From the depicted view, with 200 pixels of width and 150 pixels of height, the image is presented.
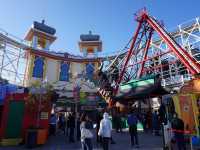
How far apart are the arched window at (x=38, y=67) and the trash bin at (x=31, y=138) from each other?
1952cm

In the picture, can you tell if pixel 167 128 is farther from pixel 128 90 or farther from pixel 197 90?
pixel 128 90

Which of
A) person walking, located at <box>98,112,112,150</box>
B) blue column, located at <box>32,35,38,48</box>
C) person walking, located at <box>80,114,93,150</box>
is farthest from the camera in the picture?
blue column, located at <box>32,35,38,48</box>

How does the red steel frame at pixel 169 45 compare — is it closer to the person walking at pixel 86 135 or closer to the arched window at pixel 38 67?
the person walking at pixel 86 135

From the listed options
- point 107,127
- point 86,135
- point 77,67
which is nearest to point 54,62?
point 77,67

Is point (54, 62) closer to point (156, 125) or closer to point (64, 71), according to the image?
point (64, 71)

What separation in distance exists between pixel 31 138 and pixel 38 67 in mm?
20465

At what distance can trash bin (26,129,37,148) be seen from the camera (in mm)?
11461

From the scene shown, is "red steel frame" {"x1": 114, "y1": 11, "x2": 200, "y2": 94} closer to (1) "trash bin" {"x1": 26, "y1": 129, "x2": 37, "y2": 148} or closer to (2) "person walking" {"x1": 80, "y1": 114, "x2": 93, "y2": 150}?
(2) "person walking" {"x1": 80, "y1": 114, "x2": 93, "y2": 150}

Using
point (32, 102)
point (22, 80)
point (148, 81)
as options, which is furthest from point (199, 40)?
point (22, 80)

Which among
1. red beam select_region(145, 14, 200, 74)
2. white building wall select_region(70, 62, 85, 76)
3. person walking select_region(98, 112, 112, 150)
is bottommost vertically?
person walking select_region(98, 112, 112, 150)

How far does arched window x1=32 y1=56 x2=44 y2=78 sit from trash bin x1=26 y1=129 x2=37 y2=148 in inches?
769

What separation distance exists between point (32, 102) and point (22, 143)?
91.9 inches

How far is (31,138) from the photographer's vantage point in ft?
37.9

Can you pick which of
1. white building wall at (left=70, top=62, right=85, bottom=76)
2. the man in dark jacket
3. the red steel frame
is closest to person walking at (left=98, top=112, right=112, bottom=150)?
the man in dark jacket
